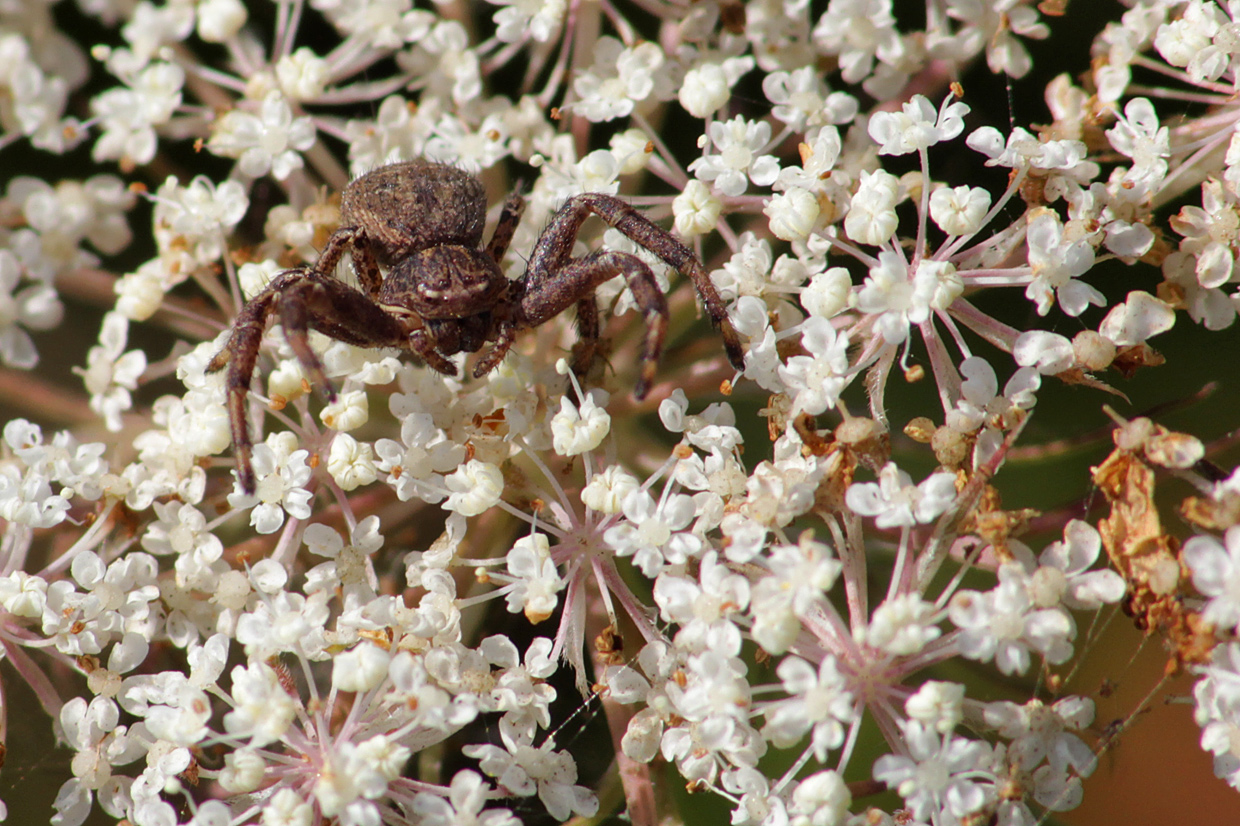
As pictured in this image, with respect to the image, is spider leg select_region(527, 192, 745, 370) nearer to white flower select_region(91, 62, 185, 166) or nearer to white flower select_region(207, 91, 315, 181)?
white flower select_region(207, 91, 315, 181)

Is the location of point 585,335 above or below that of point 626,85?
below

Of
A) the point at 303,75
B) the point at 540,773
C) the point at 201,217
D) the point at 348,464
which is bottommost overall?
the point at 540,773

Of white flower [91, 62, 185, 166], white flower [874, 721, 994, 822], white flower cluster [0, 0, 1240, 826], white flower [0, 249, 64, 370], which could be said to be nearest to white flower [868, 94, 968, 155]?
white flower cluster [0, 0, 1240, 826]

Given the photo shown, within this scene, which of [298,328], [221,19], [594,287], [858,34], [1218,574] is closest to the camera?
[1218,574]

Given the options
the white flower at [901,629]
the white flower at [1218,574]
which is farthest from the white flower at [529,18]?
the white flower at [1218,574]

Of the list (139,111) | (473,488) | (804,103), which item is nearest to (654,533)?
(473,488)

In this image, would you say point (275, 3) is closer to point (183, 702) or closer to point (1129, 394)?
point (183, 702)

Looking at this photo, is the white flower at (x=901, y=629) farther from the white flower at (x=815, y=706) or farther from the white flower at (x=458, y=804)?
the white flower at (x=458, y=804)

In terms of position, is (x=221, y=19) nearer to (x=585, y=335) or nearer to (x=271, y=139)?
(x=271, y=139)
